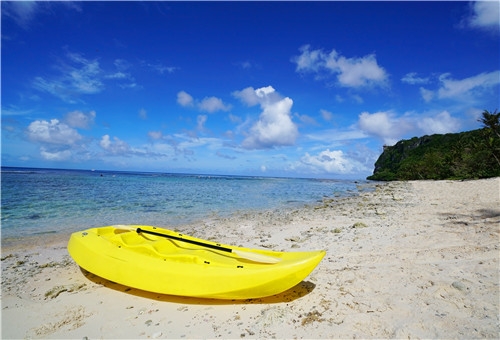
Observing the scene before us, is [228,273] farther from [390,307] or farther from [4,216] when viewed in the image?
[4,216]

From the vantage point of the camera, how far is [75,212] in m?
12.7

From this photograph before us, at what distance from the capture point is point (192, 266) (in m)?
3.97

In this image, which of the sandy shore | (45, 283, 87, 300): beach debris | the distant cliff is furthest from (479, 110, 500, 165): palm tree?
(45, 283, 87, 300): beach debris

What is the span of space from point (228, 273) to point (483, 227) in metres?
7.10

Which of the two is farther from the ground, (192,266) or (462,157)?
(462,157)

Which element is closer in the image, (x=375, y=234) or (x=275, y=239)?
(x=375, y=234)

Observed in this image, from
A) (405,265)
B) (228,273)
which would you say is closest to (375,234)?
(405,265)

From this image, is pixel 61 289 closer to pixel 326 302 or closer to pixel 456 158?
pixel 326 302

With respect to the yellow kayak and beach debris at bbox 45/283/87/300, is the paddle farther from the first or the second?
beach debris at bbox 45/283/87/300

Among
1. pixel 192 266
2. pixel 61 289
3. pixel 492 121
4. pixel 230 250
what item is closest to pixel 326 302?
pixel 230 250

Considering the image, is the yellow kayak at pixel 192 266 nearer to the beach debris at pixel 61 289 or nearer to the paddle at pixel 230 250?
the paddle at pixel 230 250

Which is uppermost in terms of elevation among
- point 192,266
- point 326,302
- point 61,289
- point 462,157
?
point 462,157

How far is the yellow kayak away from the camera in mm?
3607

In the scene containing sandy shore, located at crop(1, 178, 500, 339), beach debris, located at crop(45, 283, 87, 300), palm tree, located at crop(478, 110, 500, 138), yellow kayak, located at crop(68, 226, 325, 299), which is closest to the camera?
sandy shore, located at crop(1, 178, 500, 339)
